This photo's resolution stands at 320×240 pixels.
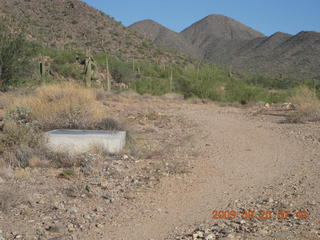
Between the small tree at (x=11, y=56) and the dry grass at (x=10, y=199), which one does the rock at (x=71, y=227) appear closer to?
the dry grass at (x=10, y=199)

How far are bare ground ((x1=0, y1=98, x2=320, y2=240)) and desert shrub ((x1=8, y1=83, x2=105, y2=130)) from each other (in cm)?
147

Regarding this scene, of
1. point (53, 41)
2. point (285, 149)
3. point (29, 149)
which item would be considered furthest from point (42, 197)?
point (53, 41)

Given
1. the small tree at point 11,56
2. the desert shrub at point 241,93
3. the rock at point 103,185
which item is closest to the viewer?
the rock at point 103,185

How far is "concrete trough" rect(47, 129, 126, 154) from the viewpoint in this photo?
8.63 m

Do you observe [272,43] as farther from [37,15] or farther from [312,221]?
[312,221]

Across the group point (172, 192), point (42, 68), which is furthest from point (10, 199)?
point (42, 68)

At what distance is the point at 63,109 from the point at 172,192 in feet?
16.1

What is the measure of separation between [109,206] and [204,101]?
19136 mm

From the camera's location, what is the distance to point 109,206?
603 centimetres

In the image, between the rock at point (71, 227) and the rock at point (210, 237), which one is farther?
the rock at point (71, 227)

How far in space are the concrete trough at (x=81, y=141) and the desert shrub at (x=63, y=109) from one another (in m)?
1.18

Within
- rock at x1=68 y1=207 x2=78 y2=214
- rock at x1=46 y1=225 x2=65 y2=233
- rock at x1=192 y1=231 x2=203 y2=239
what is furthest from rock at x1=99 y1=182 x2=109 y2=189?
rock at x1=192 y1=231 x2=203 y2=239

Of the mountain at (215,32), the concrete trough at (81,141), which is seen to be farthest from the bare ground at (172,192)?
the mountain at (215,32)
